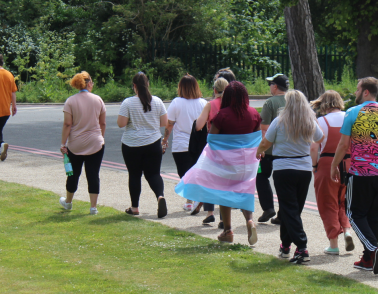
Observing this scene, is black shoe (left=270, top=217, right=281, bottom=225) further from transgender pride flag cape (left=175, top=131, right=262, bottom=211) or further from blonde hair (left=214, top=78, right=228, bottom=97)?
blonde hair (left=214, top=78, right=228, bottom=97)

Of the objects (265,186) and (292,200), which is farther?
(265,186)

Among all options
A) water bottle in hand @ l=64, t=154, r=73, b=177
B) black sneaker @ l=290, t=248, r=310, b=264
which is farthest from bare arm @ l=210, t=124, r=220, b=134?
water bottle in hand @ l=64, t=154, r=73, b=177

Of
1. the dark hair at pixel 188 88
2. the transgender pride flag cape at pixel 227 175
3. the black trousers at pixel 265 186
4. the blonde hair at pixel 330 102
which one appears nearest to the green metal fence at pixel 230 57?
the dark hair at pixel 188 88

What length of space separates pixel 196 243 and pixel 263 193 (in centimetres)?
132

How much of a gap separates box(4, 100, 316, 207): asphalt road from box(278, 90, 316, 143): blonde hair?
2.83 meters

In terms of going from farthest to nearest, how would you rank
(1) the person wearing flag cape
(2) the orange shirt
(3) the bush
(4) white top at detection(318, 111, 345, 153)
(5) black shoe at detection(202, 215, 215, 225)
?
Result: 1. (3) the bush
2. (2) the orange shirt
3. (5) black shoe at detection(202, 215, 215, 225)
4. (1) the person wearing flag cape
5. (4) white top at detection(318, 111, 345, 153)

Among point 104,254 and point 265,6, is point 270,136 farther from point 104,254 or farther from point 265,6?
point 265,6

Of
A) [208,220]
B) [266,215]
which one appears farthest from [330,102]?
[208,220]

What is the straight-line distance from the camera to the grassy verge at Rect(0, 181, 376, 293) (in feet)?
14.5

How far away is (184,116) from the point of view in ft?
23.5

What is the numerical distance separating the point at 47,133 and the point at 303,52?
694 cm

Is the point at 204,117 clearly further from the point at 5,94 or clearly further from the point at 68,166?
the point at 5,94

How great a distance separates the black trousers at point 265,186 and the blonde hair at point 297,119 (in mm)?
1580

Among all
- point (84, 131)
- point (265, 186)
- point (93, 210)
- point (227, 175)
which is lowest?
point (93, 210)
